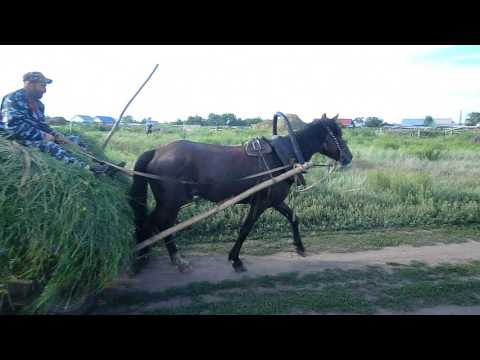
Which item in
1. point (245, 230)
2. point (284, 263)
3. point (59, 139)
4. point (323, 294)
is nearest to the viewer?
point (59, 139)

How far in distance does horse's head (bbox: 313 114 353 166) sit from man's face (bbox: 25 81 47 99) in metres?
3.38

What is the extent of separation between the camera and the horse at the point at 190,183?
13.9 ft

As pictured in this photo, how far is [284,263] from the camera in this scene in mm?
4789

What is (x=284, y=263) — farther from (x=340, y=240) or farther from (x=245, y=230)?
(x=340, y=240)

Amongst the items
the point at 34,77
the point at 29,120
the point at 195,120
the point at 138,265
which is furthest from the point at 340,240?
the point at 195,120

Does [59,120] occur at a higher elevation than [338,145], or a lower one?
higher

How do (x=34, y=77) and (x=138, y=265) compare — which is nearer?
(x=34, y=77)

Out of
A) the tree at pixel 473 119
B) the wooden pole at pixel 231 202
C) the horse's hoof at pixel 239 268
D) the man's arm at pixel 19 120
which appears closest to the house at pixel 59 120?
the man's arm at pixel 19 120

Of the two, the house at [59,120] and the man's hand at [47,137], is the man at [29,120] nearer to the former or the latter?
the man's hand at [47,137]

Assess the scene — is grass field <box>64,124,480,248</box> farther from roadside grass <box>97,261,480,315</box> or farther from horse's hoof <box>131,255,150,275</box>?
roadside grass <box>97,261,480,315</box>


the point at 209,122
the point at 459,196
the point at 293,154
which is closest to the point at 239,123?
the point at 209,122

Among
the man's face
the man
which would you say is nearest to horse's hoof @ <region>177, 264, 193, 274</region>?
the man

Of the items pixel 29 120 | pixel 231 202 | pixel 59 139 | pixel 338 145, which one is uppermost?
pixel 29 120

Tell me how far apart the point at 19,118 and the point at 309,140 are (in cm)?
345
